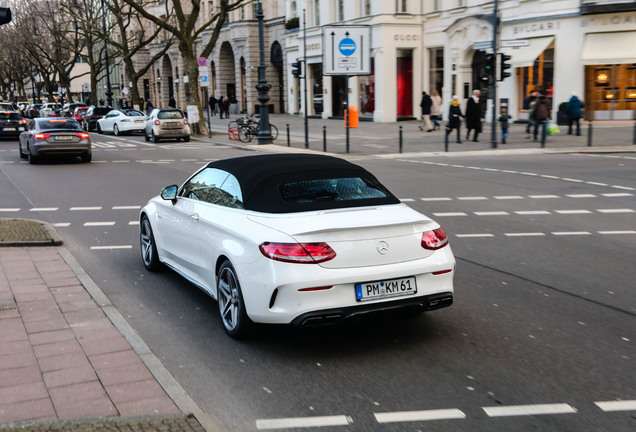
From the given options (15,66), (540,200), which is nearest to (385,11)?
(540,200)

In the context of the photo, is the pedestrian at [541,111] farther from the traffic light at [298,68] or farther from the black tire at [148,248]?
the black tire at [148,248]

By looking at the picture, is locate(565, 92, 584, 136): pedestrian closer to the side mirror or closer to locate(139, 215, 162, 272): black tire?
locate(139, 215, 162, 272): black tire

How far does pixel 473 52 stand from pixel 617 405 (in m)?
35.4

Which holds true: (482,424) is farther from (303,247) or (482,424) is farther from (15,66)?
(15,66)

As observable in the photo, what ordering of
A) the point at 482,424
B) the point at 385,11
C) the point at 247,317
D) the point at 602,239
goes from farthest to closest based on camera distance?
the point at 385,11 → the point at 602,239 → the point at 247,317 → the point at 482,424

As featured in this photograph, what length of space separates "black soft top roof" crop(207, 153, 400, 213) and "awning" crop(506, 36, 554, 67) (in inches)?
1148

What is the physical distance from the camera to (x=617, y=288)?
7.21 metres

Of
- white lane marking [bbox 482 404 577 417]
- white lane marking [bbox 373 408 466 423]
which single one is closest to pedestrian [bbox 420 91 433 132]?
white lane marking [bbox 482 404 577 417]

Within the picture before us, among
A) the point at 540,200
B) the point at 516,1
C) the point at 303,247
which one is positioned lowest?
the point at 540,200

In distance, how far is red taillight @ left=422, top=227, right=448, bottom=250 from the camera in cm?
562

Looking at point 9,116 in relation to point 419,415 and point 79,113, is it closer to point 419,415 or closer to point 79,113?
point 79,113

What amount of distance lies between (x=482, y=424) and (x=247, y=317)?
6.79ft

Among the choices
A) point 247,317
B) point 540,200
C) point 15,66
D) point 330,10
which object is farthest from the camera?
point 15,66

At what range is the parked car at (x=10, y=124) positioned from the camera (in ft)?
111
